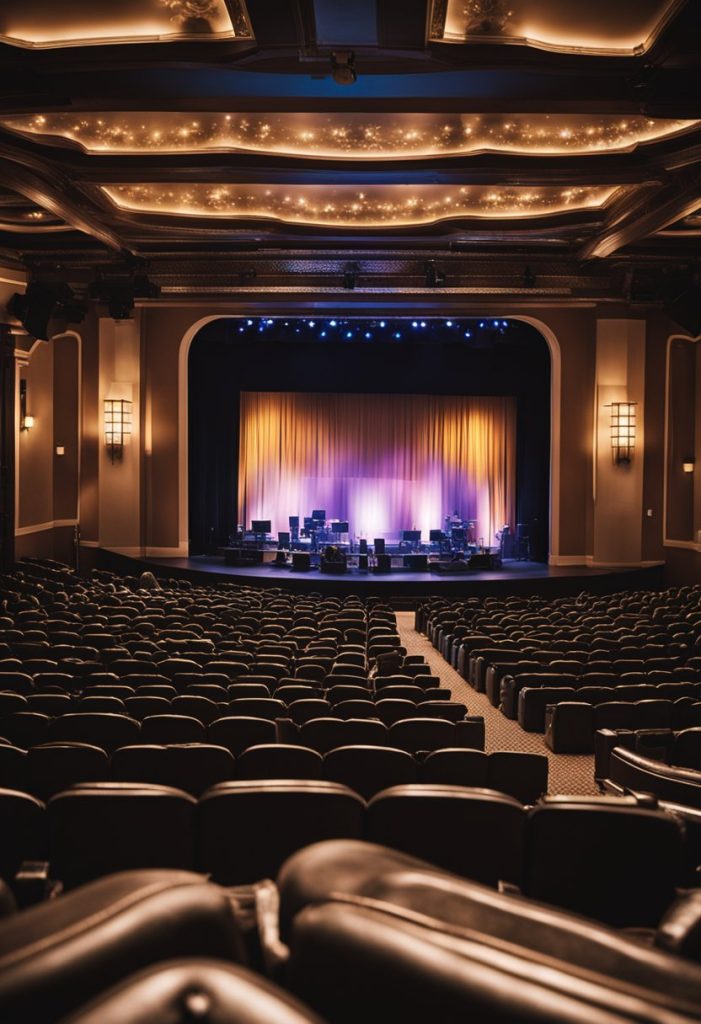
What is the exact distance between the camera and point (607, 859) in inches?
92.0

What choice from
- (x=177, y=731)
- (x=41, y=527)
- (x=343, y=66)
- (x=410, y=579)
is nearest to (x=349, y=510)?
(x=410, y=579)

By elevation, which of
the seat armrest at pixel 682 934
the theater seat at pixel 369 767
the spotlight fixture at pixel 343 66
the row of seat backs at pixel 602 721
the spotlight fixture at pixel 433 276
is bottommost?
the row of seat backs at pixel 602 721

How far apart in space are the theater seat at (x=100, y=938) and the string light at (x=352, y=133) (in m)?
11.2

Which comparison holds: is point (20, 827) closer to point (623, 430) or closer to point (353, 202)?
point (353, 202)

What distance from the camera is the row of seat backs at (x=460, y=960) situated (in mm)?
788

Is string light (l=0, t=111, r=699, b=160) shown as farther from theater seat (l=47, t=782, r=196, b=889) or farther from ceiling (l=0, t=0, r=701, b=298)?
theater seat (l=47, t=782, r=196, b=889)

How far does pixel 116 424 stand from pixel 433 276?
817cm

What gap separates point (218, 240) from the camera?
629 inches

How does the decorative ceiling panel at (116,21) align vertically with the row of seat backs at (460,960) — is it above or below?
above

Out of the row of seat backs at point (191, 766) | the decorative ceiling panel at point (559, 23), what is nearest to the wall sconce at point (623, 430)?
the decorative ceiling panel at point (559, 23)

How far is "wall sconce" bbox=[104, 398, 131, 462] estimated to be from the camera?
19.2m

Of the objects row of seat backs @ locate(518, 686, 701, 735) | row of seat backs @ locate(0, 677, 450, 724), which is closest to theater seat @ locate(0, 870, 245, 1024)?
row of seat backs @ locate(0, 677, 450, 724)

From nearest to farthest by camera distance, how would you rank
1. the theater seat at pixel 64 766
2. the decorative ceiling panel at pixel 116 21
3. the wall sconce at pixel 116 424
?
the theater seat at pixel 64 766 < the decorative ceiling panel at pixel 116 21 < the wall sconce at pixel 116 424

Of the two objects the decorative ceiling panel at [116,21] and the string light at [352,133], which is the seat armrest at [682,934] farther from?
the string light at [352,133]
